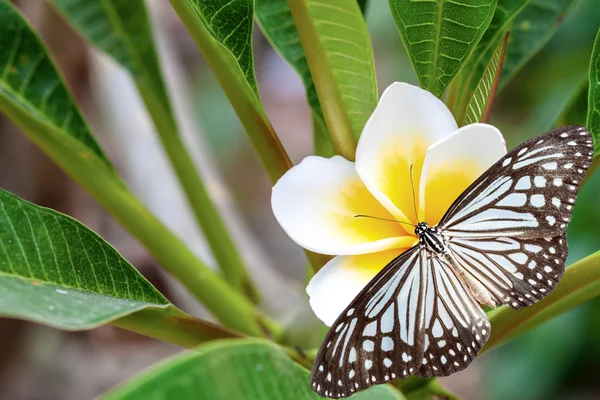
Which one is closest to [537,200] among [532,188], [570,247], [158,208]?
[532,188]

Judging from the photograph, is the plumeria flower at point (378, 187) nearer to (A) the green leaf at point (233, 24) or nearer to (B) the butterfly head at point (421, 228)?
(B) the butterfly head at point (421, 228)

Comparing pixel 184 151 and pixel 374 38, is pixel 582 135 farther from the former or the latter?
pixel 374 38

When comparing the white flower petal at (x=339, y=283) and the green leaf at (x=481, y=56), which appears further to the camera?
the green leaf at (x=481, y=56)

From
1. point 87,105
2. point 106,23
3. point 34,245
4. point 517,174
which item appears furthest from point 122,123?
point 517,174

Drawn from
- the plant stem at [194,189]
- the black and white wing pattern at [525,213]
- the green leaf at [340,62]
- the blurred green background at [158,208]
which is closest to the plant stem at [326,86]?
the green leaf at [340,62]

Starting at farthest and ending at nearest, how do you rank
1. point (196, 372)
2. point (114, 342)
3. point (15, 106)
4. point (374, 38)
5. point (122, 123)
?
point (374, 38)
point (114, 342)
point (122, 123)
point (15, 106)
point (196, 372)

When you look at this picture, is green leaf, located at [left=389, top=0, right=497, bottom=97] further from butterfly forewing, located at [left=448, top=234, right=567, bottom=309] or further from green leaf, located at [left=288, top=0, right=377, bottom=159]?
butterfly forewing, located at [left=448, top=234, right=567, bottom=309]

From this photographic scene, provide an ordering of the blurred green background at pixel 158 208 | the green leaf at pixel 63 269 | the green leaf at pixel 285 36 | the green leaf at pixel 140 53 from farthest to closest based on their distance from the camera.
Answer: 1. the blurred green background at pixel 158 208
2. the green leaf at pixel 140 53
3. the green leaf at pixel 285 36
4. the green leaf at pixel 63 269

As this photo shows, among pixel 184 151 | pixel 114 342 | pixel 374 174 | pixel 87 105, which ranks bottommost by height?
pixel 114 342
